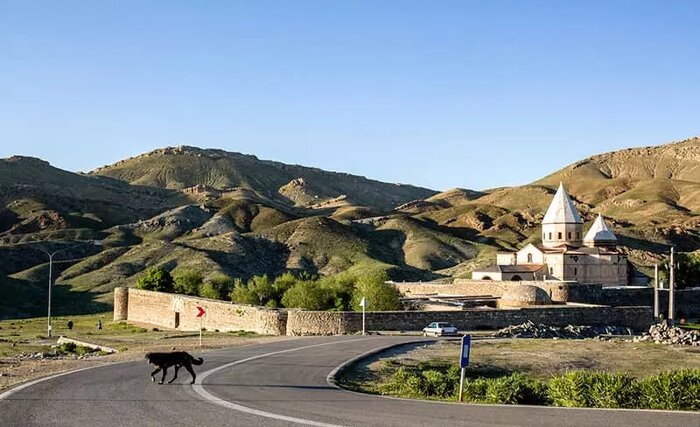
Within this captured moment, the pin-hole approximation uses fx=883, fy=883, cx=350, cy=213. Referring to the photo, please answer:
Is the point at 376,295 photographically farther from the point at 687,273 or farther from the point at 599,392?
the point at 687,273

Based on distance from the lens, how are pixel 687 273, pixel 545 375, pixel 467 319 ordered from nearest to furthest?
pixel 545 375 → pixel 467 319 → pixel 687 273

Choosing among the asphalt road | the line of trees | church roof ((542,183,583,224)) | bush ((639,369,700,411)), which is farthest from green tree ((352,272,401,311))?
bush ((639,369,700,411))

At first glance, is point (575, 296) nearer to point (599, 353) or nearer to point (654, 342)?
point (654, 342)

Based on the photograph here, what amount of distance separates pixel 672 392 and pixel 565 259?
2015 inches

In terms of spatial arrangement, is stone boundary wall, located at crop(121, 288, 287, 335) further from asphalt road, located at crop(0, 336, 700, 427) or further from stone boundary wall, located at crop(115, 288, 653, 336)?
asphalt road, located at crop(0, 336, 700, 427)

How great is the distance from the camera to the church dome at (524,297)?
181 ft

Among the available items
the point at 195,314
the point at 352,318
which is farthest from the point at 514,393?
the point at 195,314

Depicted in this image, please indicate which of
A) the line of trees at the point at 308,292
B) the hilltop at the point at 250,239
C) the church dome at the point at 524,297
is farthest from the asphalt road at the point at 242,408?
the hilltop at the point at 250,239

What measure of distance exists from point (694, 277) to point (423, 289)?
2641 centimetres

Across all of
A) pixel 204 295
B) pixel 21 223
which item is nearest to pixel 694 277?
pixel 204 295

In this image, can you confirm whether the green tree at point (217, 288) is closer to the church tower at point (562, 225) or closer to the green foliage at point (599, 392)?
the church tower at point (562, 225)

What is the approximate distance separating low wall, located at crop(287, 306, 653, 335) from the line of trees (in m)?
7.97

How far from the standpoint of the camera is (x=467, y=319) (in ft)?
148

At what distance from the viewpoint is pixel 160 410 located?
1639cm
